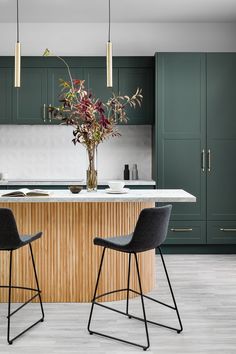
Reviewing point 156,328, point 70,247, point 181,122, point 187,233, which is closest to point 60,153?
point 181,122

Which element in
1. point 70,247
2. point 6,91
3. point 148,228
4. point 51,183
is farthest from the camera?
point 6,91

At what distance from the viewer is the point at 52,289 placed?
356cm

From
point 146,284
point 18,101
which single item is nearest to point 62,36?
point 18,101

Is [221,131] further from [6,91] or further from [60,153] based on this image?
[6,91]

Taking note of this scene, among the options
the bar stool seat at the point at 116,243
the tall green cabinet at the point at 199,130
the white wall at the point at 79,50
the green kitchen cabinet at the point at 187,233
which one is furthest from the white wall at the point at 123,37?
the bar stool seat at the point at 116,243

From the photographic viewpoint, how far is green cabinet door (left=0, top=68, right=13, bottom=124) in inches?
218

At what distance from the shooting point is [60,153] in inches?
234

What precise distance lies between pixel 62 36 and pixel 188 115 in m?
1.92

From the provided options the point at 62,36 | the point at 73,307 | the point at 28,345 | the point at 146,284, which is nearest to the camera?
the point at 28,345

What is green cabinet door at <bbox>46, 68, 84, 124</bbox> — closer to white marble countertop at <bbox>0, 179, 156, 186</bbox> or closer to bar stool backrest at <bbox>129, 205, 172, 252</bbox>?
white marble countertop at <bbox>0, 179, 156, 186</bbox>

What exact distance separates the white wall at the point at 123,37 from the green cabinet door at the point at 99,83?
46 cm

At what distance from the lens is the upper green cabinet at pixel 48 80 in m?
5.55

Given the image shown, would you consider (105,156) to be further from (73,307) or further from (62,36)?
(73,307)

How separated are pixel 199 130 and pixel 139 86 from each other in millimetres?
900
